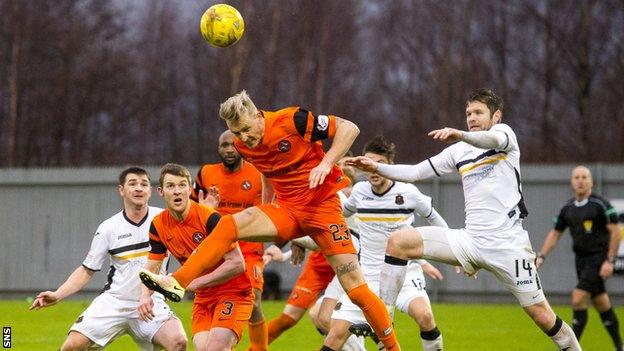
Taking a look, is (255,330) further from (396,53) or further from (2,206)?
(396,53)

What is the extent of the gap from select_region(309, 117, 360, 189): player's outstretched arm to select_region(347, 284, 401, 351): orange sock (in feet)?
3.08

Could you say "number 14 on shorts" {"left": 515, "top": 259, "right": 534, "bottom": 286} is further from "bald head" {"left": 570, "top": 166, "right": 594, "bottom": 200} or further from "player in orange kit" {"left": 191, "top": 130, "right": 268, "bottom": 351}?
"bald head" {"left": 570, "top": 166, "right": 594, "bottom": 200}

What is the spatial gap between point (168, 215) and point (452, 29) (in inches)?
1043

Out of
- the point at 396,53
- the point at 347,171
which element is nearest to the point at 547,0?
the point at 396,53

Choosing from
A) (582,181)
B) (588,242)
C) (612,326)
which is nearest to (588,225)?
(588,242)

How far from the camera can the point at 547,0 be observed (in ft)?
105

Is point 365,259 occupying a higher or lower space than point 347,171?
lower

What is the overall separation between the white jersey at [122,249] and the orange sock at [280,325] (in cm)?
225

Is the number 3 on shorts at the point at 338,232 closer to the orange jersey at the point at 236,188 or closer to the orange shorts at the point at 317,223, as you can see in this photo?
the orange shorts at the point at 317,223

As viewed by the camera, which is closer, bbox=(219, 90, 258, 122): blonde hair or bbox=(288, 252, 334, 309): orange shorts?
bbox=(219, 90, 258, 122): blonde hair

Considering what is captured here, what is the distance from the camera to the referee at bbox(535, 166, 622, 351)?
1261 centimetres

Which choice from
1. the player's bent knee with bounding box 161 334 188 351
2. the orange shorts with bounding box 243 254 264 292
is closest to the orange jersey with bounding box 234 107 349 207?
the player's bent knee with bounding box 161 334 188 351

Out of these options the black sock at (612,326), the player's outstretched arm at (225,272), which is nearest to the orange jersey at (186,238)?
the player's outstretched arm at (225,272)

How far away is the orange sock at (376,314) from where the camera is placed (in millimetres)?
8156
